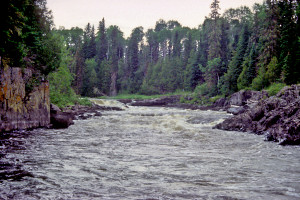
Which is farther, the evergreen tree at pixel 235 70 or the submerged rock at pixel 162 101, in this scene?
the submerged rock at pixel 162 101

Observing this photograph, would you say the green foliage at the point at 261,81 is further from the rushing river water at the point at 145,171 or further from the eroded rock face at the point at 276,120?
the rushing river water at the point at 145,171

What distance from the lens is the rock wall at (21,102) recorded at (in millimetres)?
13969

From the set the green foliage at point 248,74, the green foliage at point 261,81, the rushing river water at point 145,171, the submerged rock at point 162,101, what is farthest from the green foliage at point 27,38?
the submerged rock at point 162,101

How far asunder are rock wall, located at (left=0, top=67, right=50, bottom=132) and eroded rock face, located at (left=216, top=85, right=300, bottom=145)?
13276mm

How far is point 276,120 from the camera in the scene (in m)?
15.4

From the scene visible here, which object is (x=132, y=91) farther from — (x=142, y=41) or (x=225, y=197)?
(x=225, y=197)

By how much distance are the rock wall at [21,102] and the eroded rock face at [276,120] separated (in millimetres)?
13276

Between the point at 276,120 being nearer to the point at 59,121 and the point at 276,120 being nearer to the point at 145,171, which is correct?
the point at 145,171

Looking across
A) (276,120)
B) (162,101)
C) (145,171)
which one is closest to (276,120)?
Result: (276,120)

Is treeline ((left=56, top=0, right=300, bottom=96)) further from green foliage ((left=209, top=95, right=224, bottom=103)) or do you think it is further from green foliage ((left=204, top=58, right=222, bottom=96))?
green foliage ((left=209, top=95, right=224, bottom=103))

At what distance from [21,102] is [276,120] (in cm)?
1603

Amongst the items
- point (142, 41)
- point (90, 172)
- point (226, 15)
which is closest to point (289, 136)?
point (90, 172)

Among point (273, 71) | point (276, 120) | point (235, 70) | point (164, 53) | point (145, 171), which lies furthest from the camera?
point (164, 53)

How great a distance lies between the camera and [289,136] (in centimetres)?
1219
